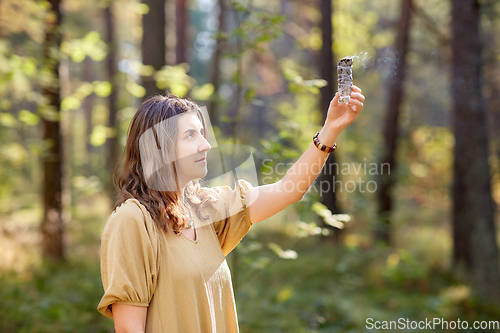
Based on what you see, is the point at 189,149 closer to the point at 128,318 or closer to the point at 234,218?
the point at 234,218

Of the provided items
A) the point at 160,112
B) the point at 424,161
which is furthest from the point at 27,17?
the point at 424,161

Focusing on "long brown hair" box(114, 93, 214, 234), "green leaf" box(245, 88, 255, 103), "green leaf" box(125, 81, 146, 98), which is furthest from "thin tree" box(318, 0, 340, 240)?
"long brown hair" box(114, 93, 214, 234)

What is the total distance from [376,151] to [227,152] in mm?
6425

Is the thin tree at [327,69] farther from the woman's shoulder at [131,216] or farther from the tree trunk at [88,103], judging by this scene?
the tree trunk at [88,103]

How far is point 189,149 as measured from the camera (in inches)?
62.4

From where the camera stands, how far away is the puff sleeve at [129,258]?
53.1 inches

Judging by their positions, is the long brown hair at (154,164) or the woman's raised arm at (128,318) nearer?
the woman's raised arm at (128,318)

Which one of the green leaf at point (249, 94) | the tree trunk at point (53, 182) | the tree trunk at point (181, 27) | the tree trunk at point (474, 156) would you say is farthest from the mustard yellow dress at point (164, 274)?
the tree trunk at point (181, 27)

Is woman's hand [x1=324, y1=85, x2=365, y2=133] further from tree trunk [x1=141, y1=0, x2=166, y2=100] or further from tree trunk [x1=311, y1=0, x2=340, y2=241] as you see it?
tree trunk [x1=311, y1=0, x2=340, y2=241]

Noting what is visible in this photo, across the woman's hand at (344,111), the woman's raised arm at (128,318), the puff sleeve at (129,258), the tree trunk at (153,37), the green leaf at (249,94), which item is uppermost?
the tree trunk at (153,37)

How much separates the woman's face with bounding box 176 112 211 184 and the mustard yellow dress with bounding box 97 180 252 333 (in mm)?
238

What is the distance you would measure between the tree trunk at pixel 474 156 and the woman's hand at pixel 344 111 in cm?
459

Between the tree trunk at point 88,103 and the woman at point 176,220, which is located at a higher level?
the tree trunk at point 88,103

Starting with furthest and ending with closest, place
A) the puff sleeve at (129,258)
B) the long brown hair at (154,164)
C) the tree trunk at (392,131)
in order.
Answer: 1. the tree trunk at (392,131)
2. the long brown hair at (154,164)
3. the puff sleeve at (129,258)
